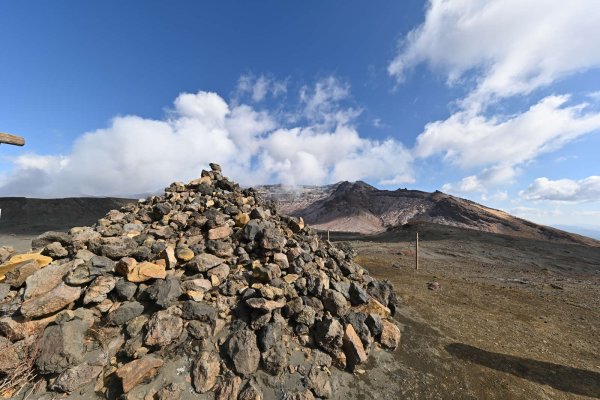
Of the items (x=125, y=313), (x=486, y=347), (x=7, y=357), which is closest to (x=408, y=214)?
(x=486, y=347)

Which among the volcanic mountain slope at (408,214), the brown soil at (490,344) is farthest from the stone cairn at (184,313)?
the volcanic mountain slope at (408,214)

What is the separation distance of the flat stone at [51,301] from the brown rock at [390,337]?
280 inches

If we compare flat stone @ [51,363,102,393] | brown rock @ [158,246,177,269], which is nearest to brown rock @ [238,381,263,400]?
flat stone @ [51,363,102,393]

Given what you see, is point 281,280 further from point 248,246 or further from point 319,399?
point 319,399

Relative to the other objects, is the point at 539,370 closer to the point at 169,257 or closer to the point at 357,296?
the point at 357,296

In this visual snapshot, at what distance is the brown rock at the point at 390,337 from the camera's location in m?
6.82

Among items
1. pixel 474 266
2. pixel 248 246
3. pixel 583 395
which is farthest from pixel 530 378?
pixel 474 266

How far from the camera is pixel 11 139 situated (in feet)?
21.1

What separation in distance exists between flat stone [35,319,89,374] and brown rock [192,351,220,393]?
212cm

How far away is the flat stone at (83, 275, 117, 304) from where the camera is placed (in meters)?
5.69

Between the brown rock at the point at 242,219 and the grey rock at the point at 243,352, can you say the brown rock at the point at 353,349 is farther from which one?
the brown rock at the point at 242,219

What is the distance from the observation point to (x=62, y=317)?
17.4ft

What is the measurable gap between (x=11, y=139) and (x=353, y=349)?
9.46 metres

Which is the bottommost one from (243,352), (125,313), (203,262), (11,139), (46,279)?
(243,352)
